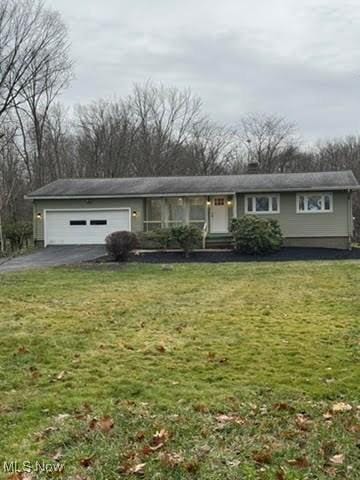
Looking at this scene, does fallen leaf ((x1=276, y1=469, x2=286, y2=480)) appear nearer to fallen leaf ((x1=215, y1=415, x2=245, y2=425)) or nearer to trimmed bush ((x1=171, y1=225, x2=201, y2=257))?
fallen leaf ((x1=215, y1=415, x2=245, y2=425))

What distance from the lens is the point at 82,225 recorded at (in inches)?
926

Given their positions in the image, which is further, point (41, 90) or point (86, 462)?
point (41, 90)

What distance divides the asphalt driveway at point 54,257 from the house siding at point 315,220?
754 cm

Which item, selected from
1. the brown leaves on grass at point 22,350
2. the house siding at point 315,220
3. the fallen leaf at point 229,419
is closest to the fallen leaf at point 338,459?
the fallen leaf at point 229,419

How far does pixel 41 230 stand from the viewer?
23812 millimetres

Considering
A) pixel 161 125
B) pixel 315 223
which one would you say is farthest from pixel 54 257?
pixel 161 125

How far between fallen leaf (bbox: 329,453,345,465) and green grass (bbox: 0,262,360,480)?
28mm

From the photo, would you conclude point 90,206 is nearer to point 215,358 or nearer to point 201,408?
point 215,358

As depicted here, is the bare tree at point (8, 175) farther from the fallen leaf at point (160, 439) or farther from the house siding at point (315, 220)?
the fallen leaf at point (160, 439)

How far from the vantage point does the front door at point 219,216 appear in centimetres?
2308

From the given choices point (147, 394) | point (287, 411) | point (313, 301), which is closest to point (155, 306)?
point (313, 301)

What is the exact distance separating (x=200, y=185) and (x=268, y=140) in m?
20.2

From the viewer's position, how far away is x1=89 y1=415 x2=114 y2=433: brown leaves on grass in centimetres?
370

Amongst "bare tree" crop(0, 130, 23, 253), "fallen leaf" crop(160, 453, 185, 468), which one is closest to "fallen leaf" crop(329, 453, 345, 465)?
"fallen leaf" crop(160, 453, 185, 468)
